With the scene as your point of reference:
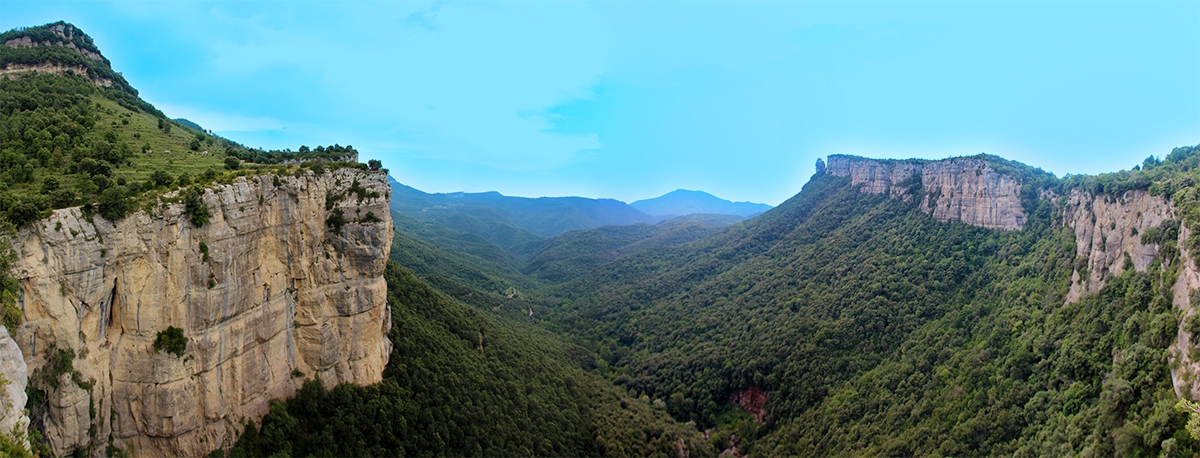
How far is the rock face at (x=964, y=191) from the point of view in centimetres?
6994

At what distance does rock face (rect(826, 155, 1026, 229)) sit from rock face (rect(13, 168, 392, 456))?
258 ft

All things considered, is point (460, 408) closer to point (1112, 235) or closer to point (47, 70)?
point (47, 70)

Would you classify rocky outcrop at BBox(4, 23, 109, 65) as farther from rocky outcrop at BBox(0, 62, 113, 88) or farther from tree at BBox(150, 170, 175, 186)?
tree at BBox(150, 170, 175, 186)

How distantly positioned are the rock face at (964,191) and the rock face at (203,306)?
78.7 metres

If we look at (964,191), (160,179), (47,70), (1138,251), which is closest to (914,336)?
(1138,251)

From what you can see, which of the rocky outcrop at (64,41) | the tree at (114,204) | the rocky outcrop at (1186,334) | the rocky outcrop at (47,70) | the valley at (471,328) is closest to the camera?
the tree at (114,204)

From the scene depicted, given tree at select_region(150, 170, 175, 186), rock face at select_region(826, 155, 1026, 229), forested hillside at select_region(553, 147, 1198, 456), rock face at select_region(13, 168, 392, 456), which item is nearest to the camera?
rock face at select_region(13, 168, 392, 456)

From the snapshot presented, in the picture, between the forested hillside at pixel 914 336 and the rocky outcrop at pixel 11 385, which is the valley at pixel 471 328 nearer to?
the rocky outcrop at pixel 11 385

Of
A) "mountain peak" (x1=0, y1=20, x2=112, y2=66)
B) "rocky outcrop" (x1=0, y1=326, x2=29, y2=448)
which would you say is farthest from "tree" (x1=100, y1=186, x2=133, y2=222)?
"mountain peak" (x1=0, y1=20, x2=112, y2=66)

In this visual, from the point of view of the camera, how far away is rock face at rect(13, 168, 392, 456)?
2039cm

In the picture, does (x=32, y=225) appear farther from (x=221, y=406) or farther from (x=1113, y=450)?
(x=1113, y=450)

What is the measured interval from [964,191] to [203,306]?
299 ft

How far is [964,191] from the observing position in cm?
7662

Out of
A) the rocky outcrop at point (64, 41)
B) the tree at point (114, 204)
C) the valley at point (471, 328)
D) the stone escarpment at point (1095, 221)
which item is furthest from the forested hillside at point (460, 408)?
the stone escarpment at point (1095, 221)
